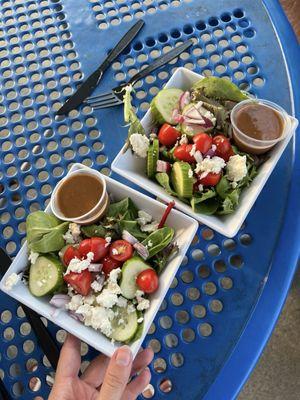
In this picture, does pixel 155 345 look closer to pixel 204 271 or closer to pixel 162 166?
pixel 204 271

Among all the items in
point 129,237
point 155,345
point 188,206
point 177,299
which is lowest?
point 155,345

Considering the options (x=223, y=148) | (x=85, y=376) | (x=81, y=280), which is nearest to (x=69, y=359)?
(x=85, y=376)

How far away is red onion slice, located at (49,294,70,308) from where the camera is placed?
94 centimetres

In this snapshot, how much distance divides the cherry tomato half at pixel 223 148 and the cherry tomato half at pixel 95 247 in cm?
35

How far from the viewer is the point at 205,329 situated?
3.34ft

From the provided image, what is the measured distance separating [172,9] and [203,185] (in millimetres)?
664

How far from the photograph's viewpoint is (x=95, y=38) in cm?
132

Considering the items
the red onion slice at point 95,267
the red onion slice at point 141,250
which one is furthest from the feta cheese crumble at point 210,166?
the red onion slice at point 95,267

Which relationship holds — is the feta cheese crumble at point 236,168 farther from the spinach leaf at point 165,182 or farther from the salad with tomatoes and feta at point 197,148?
the spinach leaf at point 165,182

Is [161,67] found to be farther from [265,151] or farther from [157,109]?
[265,151]

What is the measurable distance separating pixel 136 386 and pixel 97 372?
0.33ft

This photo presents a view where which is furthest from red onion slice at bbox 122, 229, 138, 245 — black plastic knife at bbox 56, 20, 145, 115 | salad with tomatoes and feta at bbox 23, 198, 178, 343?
black plastic knife at bbox 56, 20, 145, 115

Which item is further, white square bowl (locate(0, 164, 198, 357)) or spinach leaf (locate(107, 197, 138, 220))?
Result: spinach leaf (locate(107, 197, 138, 220))

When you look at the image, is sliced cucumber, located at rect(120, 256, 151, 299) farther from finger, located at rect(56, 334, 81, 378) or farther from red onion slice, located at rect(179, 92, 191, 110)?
red onion slice, located at rect(179, 92, 191, 110)
